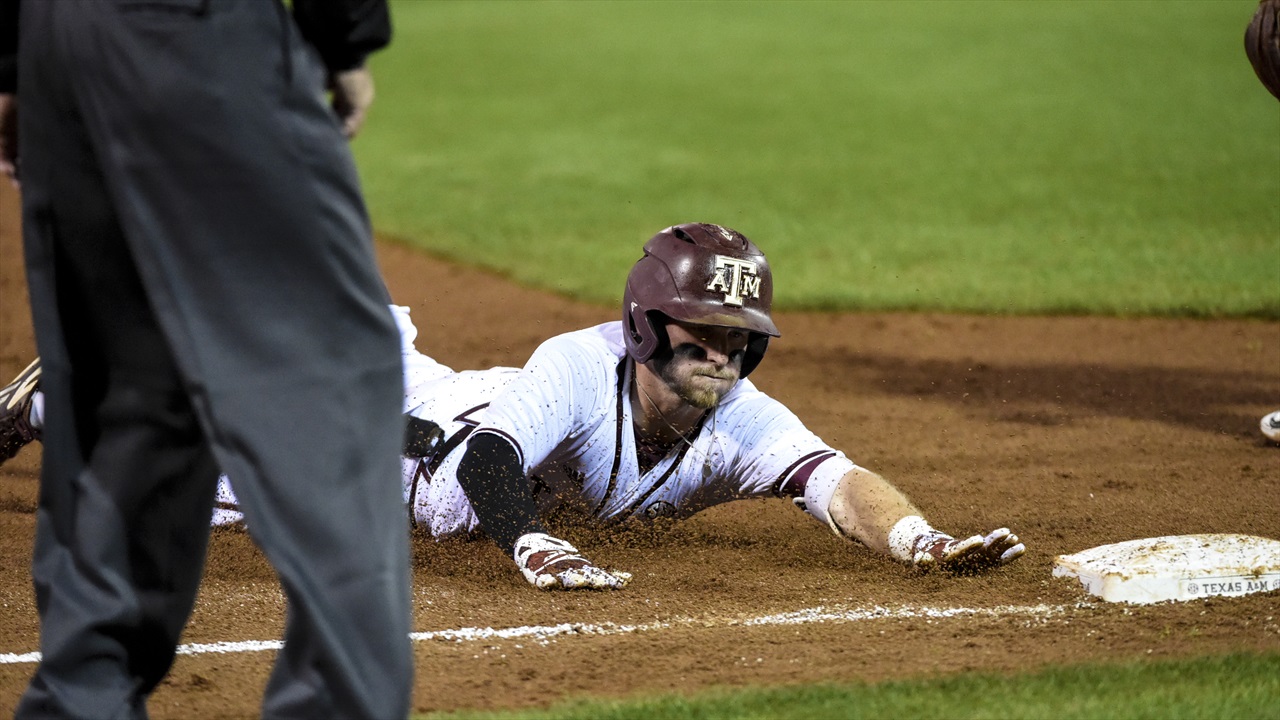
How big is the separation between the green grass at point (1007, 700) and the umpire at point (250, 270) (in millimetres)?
922

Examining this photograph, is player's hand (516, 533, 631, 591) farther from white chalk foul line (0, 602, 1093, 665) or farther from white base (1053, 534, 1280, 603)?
white base (1053, 534, 1280, 603)

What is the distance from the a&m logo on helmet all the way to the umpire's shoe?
203 centimetres

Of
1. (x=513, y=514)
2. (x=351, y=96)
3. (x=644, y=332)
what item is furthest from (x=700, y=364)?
(x=351, y=96)

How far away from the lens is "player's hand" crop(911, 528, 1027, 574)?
3.73 meters

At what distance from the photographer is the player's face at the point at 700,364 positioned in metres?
3.96

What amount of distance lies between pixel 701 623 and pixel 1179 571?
1.16 meters

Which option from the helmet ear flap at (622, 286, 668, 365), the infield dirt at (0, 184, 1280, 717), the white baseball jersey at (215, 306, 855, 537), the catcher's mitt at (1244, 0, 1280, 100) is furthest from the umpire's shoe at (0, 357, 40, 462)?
the catcher's mitt at (1244, 0, 1280, 100)

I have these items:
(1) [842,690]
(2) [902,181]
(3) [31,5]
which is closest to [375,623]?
(3) [31,5]

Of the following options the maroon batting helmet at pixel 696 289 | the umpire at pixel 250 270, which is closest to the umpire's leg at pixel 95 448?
the umpire at pixel 250 270

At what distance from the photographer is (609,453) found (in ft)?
13.3

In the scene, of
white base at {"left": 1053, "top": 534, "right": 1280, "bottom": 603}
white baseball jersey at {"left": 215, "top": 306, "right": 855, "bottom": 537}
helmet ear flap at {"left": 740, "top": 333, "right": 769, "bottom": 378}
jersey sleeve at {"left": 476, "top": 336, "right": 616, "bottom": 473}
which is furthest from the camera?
helmet ear flap at {"left": 740, "top": 333, "right": 769, "bottom": 378}

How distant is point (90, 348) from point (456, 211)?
9457mm

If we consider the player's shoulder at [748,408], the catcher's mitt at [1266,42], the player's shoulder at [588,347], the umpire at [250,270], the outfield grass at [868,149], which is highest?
the catcher's mitt at [1266,42]

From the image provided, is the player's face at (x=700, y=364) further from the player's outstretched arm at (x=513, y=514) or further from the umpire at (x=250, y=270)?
the umpire at (x=250, y=270)
